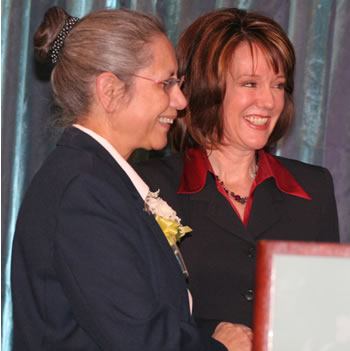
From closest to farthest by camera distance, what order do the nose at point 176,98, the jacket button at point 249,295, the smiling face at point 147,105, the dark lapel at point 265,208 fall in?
the smiling face at point 147,105
the nose at point 176,98
the jacket button at point 249,295
the dark lapel at point 265,208

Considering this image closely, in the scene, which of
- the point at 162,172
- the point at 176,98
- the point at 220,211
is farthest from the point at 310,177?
the point at 176,98

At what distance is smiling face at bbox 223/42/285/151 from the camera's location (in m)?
2.04

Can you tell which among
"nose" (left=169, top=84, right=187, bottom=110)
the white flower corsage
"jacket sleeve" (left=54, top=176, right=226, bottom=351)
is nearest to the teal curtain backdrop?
"nose" (left=169, top=84, right=187, bottom=110)

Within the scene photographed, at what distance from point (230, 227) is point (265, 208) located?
148 millimetres

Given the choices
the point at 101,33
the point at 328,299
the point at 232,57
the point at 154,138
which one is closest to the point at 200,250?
the point at 154,138

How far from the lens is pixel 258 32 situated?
2084 mm

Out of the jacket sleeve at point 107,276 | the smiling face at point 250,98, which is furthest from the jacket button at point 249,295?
the jacket sleeve at point 107,276

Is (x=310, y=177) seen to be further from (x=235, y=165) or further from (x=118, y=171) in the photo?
(x=118, y=171)

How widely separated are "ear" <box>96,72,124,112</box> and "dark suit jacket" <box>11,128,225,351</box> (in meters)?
0.11

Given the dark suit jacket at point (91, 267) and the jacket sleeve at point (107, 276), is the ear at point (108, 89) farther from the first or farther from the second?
the jacket sleeve at point (107, 276)

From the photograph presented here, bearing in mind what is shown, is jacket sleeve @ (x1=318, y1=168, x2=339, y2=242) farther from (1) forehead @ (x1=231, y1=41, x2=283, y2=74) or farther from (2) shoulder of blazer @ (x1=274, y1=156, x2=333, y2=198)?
(1) forehead @ (x1=231, y1=41, x2=283, y2=74)

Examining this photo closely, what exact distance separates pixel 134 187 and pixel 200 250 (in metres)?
0.55

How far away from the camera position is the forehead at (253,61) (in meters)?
2.03

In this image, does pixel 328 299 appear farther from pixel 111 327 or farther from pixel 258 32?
pixel 258 32
